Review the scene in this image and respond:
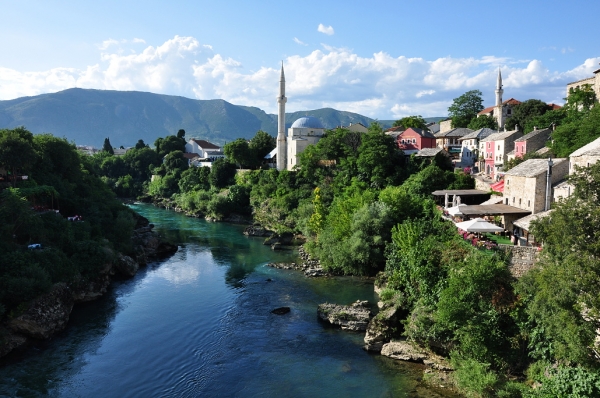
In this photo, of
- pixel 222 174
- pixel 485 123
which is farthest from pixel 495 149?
pixel 222 174

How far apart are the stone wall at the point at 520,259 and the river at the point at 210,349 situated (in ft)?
20.2

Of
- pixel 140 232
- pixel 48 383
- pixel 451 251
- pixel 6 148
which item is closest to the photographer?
pixel 48 383

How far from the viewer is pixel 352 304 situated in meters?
25.8

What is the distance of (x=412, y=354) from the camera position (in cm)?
2000

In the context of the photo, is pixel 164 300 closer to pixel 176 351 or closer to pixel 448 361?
pixel 176 351

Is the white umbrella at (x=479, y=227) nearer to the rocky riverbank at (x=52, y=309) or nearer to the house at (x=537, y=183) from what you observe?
the house at (x=537, y=183)

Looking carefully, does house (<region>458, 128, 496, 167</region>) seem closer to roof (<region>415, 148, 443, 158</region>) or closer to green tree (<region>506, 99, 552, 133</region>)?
green tree (<region>506, 99, 552, 133</region>)

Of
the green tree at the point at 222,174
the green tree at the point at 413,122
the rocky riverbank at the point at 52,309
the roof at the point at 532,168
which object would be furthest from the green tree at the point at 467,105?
the rocky riverbank at the point at 52,309

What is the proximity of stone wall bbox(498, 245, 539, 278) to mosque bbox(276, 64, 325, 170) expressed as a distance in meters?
45.6

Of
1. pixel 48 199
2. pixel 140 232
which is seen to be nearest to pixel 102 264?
pixel 48 199

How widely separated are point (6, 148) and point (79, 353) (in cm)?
1931

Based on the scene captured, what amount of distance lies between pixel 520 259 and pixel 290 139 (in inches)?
1983

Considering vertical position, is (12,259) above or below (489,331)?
above

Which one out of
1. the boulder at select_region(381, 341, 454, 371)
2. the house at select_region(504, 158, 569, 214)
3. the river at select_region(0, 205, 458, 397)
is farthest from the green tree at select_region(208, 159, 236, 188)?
the boulder at select_region(381, 341, 454, 371)
